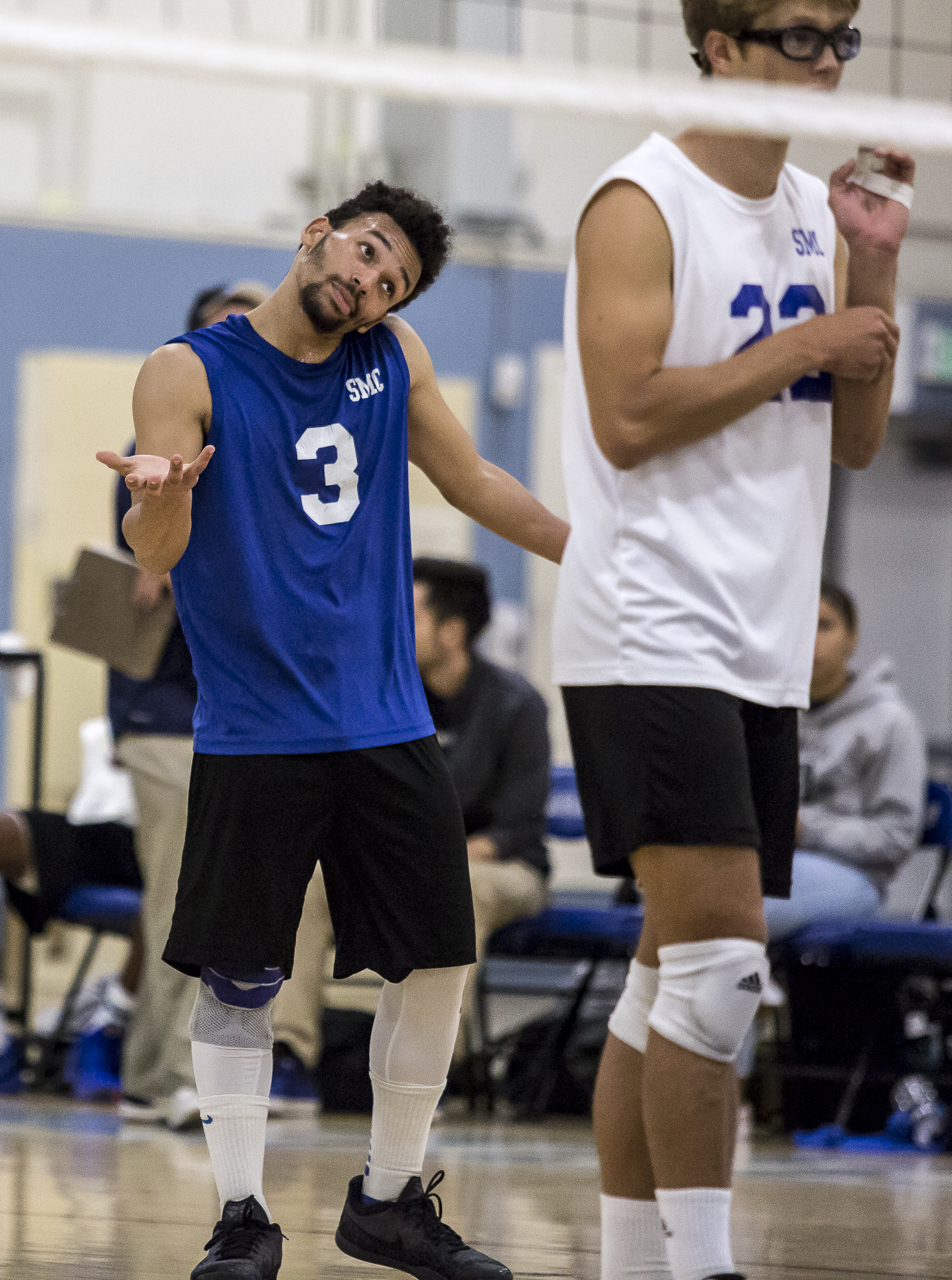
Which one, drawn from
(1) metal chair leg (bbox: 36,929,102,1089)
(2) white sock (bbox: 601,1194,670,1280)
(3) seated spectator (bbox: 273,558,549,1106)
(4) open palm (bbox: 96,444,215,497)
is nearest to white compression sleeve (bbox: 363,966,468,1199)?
(2) white sock (bbox: 601,1194,670,1280)

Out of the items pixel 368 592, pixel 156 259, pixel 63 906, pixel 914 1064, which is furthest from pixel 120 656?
pixel 156 259

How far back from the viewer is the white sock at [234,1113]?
90.0 inches

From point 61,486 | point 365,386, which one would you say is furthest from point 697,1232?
point 61,486

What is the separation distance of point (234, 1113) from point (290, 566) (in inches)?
28.5

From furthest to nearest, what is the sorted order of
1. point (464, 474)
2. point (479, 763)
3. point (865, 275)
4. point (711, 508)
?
point (479, 763) < point (464, 474) < point (865, 275) < point (711, 508)

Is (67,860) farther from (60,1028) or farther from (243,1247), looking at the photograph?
(243,1247)

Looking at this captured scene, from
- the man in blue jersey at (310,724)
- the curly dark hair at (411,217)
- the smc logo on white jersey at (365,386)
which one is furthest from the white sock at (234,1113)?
the curly dark hair at (411,217)

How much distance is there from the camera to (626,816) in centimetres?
193

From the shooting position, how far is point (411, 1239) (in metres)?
2.30

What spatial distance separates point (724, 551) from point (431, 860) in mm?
623

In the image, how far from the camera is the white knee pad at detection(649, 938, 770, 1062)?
6.20 feet

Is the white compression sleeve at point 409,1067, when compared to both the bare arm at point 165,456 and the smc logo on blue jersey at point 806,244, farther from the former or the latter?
the smc logo on blue jersey at point 806,244

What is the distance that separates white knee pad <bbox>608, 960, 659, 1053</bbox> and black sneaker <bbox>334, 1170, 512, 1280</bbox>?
0.41m

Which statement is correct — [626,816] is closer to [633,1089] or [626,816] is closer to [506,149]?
[633,1089]
